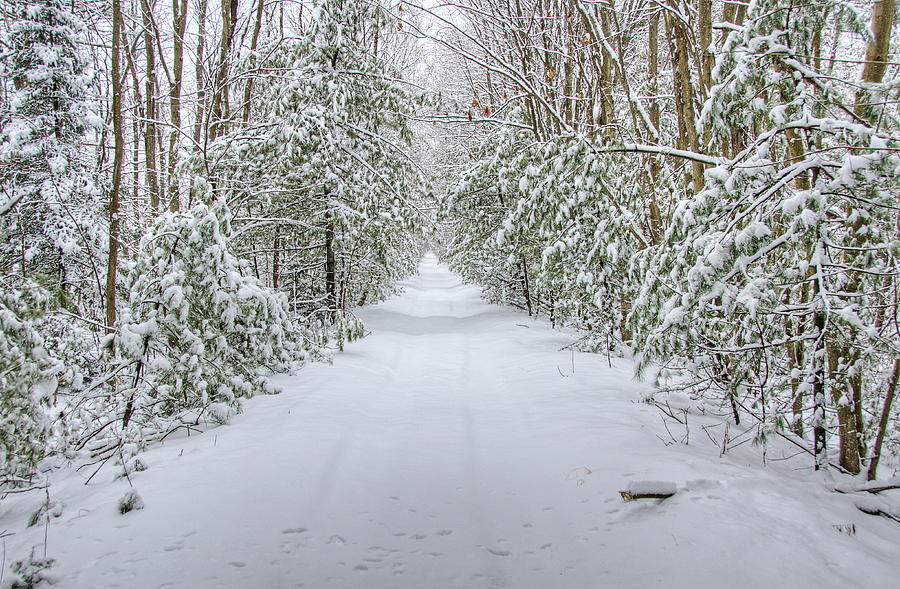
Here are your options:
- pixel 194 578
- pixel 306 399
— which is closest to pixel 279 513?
pixel 194 578

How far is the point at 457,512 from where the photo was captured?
344 cm

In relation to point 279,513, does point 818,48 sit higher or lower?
higher

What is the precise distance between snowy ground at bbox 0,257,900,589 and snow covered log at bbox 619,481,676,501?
0.19 ft

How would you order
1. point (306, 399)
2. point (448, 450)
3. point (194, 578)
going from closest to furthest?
1. point (194, 578)
2. point (448, 450)
3. point (306, 399)

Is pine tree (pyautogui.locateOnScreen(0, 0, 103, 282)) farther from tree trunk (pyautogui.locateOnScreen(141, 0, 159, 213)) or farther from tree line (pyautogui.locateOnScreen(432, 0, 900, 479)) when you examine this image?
tree line (pyautogui.locateOnScreen(432, 0, 900, 479))

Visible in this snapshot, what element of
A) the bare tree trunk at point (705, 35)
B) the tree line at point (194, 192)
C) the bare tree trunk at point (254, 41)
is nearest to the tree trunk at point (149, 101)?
the tree line at point (194, 192)

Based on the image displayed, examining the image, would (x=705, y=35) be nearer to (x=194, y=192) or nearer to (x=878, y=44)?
(x=878, y=44)

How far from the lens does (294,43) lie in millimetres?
9391

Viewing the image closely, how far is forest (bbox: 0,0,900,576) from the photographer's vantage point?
3322 mm

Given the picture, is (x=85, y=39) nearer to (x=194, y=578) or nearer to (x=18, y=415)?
(x=18, y=415)

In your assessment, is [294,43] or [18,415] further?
[294,43]

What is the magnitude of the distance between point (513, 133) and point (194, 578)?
34.5 feet

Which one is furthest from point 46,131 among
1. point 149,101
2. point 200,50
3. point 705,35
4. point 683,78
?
→ point 705,35

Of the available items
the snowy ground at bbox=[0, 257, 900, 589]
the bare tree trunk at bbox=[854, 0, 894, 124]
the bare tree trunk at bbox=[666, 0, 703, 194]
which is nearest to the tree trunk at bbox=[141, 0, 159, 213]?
the snowy ground at bbox=[0, 257, 900, 589]
